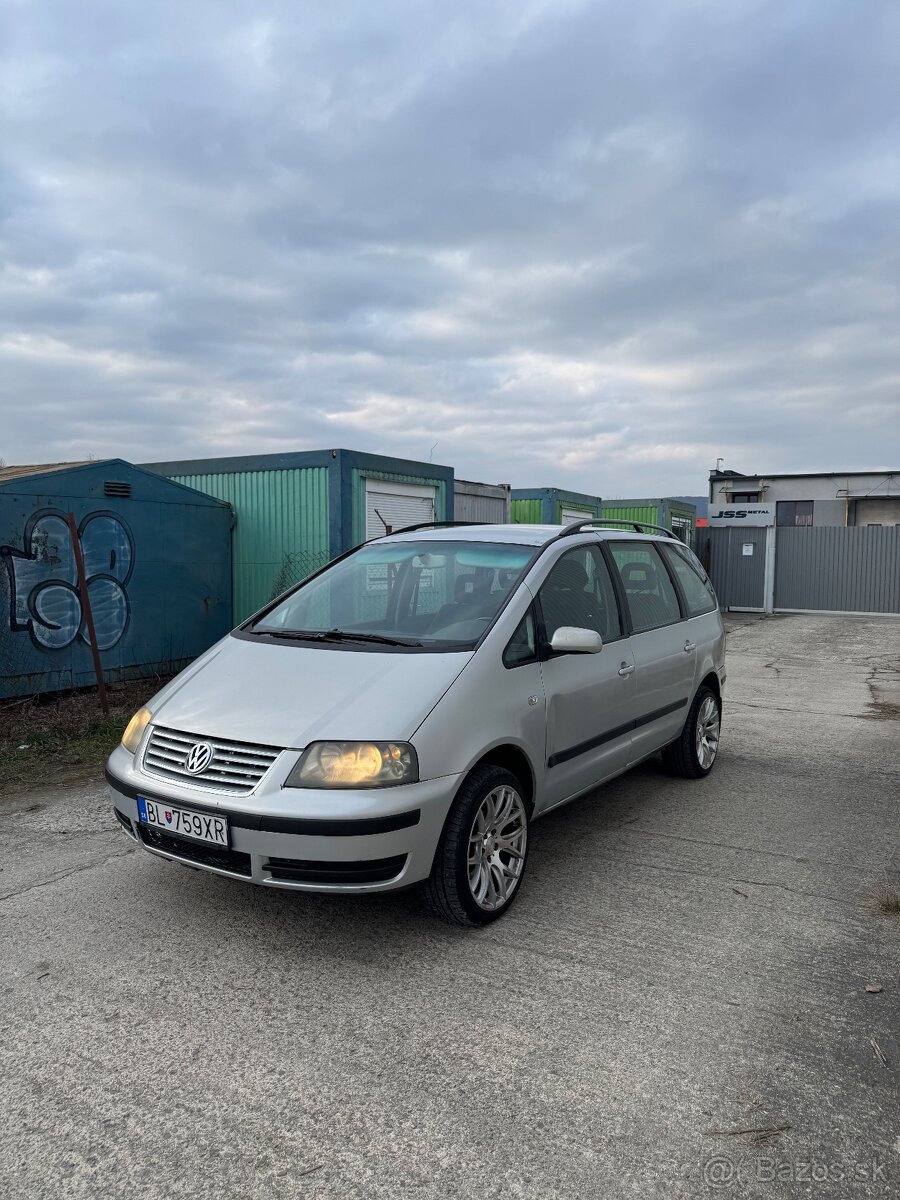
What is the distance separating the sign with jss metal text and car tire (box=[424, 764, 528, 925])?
70.9 feet

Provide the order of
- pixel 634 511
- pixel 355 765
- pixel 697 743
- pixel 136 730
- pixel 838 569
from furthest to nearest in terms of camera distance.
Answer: pixel 634 511 < pixel 838 569 < pixel 697 743 < pixel 136 730 < pixel 355 765

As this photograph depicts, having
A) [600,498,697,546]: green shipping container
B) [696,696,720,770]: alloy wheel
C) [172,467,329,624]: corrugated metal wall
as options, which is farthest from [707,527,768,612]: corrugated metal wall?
[696,696,720,770]: alloy wheel

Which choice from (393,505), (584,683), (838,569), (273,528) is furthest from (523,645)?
(838,569)

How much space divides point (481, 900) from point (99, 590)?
25.4 feet

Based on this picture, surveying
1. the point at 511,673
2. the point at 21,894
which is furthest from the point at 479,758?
the point at 21,894

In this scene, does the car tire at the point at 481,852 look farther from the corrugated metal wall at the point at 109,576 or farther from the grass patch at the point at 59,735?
the corrugated metal wall at the point at 109,576

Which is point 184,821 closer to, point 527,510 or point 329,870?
point 329,870

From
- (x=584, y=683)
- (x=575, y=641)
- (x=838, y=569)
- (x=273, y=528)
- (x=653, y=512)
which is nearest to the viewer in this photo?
(x=575, y=641)

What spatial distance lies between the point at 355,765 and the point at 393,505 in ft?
30.3

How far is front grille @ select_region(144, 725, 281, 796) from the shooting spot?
3305 mm

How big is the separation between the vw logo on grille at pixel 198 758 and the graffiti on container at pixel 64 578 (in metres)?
6.61

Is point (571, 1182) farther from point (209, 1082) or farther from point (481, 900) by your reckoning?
point (481, 900)

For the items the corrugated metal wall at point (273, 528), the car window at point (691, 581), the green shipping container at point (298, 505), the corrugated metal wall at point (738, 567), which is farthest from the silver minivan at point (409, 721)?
the corrugated metal wall at point (738, 567)

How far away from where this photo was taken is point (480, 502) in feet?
55.9
